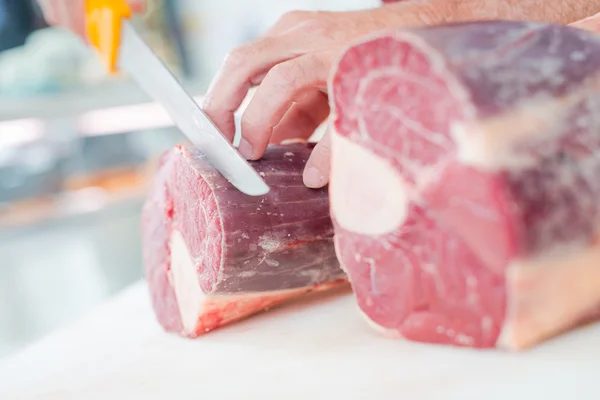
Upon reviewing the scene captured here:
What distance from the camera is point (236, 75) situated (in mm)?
1609

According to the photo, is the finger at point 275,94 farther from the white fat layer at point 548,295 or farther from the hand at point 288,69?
the white fat layer at point 548,295

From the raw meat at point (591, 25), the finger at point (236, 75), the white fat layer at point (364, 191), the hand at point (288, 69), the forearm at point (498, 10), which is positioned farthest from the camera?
the forearm at point (498, 10)

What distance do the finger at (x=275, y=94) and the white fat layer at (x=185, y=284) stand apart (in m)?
0.30

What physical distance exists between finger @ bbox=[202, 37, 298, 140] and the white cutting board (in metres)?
0.54

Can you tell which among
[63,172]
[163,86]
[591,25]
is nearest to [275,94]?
[163,86]

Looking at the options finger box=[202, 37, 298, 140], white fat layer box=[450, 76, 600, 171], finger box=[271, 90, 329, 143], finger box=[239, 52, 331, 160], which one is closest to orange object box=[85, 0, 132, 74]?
finger box=[202, 37, 298, 140]

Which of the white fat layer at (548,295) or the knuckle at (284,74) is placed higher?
the knuckle at (284,74)

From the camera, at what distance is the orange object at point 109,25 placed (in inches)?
63.6

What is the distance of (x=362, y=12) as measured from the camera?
6.17 ft

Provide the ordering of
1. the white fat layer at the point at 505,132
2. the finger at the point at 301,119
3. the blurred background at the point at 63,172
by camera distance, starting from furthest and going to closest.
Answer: the blurred background at the point at 63,172 → the finger at the point at 301,119 → the white fat layer at the point at 505,132

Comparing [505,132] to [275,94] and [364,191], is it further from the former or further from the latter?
[275,94]

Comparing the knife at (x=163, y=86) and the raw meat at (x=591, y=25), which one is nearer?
the raw meat at (x=591, y=25)

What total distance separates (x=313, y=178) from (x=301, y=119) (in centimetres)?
69

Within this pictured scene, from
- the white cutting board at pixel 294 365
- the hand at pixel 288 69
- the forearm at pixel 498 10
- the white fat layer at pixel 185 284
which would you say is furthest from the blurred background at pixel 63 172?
the forearm at pixel 498 10
